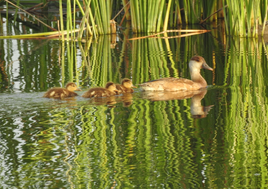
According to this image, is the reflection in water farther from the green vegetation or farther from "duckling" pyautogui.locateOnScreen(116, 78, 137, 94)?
the green vegetation

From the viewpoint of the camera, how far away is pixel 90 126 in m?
5.96

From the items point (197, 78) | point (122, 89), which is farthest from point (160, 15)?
point (122, 89)

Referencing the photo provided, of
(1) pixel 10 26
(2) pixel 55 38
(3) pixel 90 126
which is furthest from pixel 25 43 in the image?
(3) pixel 90 126

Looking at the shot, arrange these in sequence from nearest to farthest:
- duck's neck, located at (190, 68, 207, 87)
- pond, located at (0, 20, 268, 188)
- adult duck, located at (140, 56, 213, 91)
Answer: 1. pond, located at (0, 20, 268, 188)
2. adult duck, located at (140, 56, 213, 91)
3. duck's neck, located at (190, 68, 207, 87)

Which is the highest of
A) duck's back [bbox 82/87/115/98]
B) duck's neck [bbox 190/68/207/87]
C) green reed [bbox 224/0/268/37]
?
green reed [bbox 224/0/268/37]

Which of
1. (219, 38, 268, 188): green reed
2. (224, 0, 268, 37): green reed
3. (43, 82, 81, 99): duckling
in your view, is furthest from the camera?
(224, 0, 268, 37): green reed

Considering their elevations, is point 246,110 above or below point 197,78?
below

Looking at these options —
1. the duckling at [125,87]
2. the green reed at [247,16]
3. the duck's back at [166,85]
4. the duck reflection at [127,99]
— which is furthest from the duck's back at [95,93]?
the green reed at [247,16]

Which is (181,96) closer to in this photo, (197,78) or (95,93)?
(197,78)

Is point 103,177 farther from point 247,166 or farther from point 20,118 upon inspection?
point 20,118

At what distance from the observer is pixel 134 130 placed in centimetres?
577

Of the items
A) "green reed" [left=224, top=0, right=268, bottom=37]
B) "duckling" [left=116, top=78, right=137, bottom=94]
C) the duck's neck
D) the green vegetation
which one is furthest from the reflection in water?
"green reed" [left=224, top=0, right=268, bottom=37]

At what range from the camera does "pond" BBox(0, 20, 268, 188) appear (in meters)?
4.43

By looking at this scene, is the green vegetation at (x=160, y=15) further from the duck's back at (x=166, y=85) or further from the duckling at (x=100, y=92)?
the duckling at (x=100, y=92)
